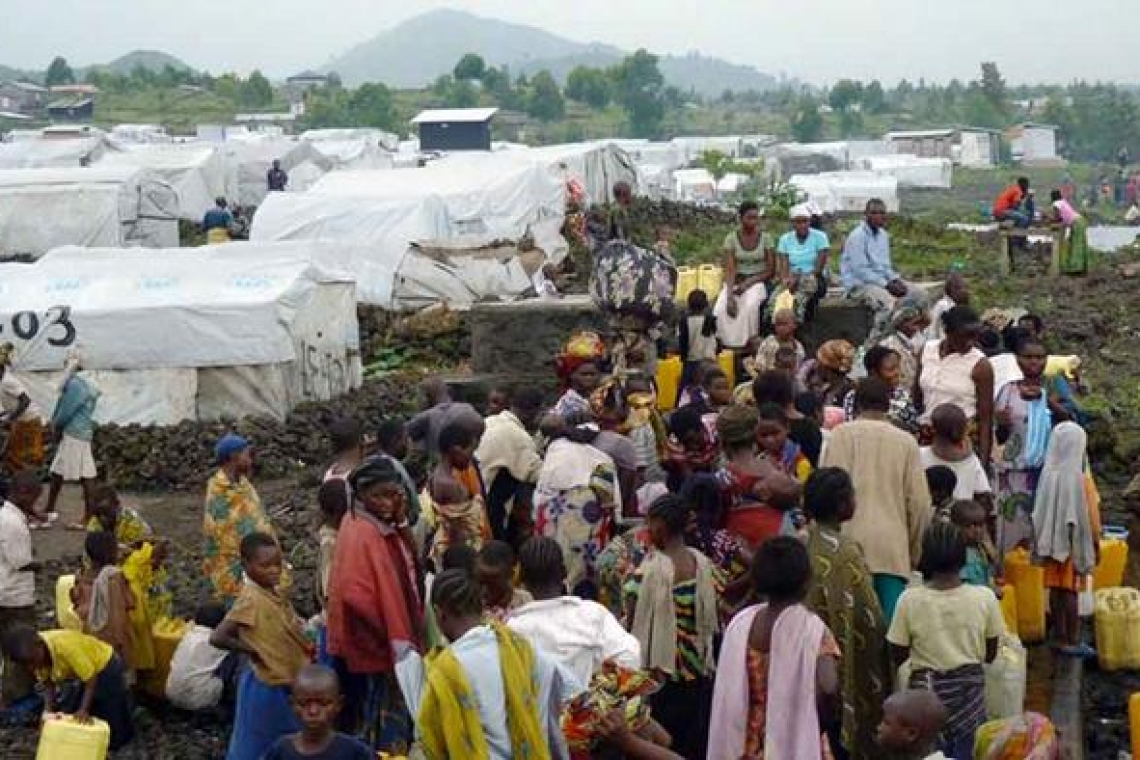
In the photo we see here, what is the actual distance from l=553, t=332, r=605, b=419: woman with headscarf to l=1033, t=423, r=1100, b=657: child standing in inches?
82.7

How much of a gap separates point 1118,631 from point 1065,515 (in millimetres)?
744

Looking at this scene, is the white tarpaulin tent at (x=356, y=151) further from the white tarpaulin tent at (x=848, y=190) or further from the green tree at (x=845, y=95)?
the green tree at (x=845, y=95)

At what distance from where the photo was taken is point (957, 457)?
7000 mm

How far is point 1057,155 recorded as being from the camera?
305ft

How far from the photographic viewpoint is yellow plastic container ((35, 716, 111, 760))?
6.79 metres

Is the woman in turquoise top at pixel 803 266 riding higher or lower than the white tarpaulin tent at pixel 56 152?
higher

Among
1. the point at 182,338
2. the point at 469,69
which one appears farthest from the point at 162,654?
the point at 469,69

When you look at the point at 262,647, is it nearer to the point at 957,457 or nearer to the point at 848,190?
the point at 957,457

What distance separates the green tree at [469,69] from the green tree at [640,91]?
831cm

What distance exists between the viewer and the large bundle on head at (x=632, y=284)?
1109 centimetres

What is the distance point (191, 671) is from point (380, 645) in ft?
7.73

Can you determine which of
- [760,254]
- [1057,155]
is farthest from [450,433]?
[1057,155]

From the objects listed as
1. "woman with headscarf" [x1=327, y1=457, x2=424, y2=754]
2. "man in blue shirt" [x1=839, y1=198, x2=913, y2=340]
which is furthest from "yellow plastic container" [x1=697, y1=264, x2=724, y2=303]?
"woman with headscarf" [x1=327, y1=457, x2=424, y2=754]

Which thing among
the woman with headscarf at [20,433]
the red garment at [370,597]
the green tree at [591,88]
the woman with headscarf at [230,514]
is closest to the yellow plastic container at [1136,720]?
the red garment at [370,597]
